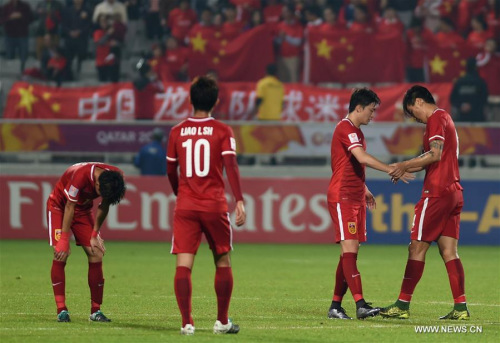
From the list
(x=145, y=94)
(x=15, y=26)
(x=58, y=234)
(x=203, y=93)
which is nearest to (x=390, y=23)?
(x=145, y=94)

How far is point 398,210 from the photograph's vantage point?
62.4ft

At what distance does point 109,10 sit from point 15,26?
214 cm

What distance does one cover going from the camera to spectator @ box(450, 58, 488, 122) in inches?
823

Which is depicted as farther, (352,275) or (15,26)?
(15,26)

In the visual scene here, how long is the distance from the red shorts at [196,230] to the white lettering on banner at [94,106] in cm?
1397

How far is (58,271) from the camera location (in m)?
9.06

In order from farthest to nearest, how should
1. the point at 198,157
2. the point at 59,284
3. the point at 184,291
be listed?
1. the point at 59,284
2. the point at 198,157
3. the point at 184,291

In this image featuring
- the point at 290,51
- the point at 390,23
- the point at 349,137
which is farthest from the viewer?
the point at 390,23

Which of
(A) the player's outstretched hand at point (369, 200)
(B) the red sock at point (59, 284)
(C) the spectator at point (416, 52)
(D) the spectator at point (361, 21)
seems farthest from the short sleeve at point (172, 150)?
(D) the spectator at point (361, 21)

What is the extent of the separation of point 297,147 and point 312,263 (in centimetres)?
513

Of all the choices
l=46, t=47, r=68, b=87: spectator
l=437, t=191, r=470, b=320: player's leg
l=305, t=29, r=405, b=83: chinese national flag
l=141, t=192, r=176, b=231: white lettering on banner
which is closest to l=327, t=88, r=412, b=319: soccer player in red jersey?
l=437, t=191, r=470, b=320: player's leg

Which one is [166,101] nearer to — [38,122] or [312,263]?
[38,122]

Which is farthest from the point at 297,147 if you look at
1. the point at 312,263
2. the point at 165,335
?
the point at 165,335

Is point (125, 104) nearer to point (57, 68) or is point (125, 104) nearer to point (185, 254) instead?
point (57, 68)
